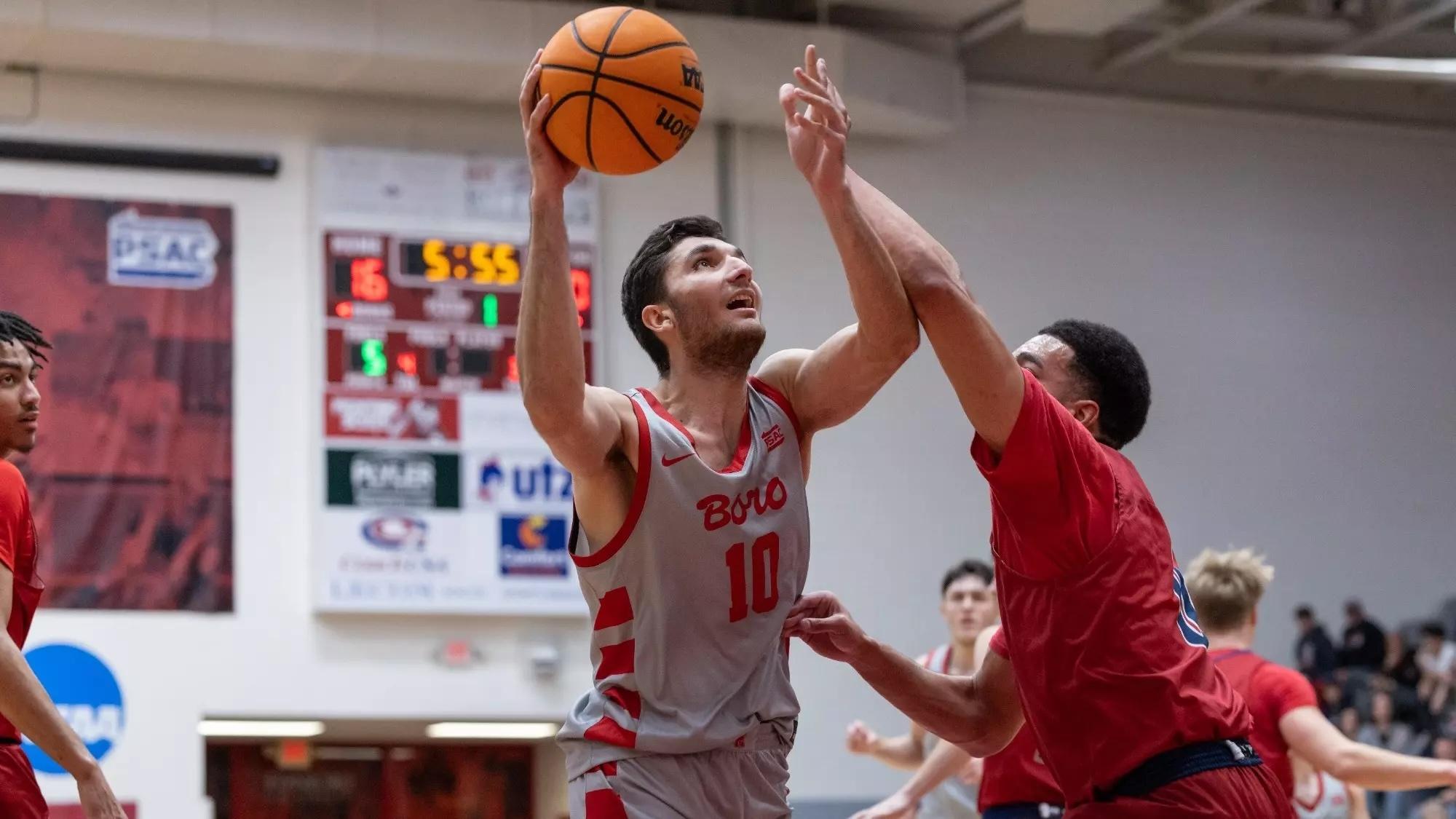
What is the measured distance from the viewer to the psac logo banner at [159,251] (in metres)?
12.6

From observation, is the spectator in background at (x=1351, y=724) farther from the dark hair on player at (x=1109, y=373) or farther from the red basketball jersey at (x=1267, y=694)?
the dark hair on player at (x=1109, y=373)

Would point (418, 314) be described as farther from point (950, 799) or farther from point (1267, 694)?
point (1267, 694)

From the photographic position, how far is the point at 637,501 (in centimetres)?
414

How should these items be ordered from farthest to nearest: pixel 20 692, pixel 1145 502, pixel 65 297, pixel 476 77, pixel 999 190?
pixel 999 190 → pixel 476 77 → pixel 65 297 → pixel 20 692 → pixel 1145 502

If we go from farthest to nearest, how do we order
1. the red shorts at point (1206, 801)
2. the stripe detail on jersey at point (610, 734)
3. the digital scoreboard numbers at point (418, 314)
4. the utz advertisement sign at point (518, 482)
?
the utz advertisement sign at point (518, 482)
the digital scoreboard numbers at point (418, 314)
the stripe detail on jersey at point (610, 734)
the red shorts at point (1206, 801)

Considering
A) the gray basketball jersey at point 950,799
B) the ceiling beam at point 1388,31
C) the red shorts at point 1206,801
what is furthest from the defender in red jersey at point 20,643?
the ceiling beam at point 1388,31

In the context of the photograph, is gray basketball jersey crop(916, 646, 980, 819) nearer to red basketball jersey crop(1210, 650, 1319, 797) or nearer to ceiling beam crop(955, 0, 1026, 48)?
red basketball jersey crop(1210, 650, 1319, 797)

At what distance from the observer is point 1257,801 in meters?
3.98

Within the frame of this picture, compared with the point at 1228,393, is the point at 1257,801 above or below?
below

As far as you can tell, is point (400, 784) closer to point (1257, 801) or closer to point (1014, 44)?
point (1014, 44)

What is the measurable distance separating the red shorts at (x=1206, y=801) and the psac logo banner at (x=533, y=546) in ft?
30.2

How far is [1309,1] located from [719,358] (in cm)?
1255

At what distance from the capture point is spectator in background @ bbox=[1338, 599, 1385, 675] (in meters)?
14.7

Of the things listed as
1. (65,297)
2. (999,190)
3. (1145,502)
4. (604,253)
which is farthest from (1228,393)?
(1145,502)
